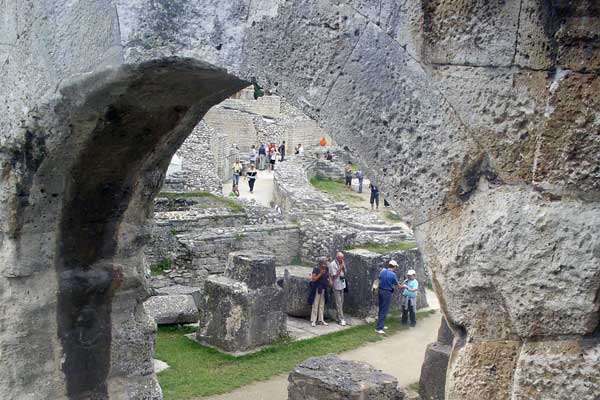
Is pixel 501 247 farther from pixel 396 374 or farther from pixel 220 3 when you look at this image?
pixel 396 374

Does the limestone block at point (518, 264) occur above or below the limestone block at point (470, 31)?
below

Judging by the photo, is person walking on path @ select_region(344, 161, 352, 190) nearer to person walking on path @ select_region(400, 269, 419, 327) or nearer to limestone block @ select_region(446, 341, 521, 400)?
person walking on path @ select_region(400, 269, 419, 327)

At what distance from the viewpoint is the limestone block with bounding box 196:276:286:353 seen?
31.0ft

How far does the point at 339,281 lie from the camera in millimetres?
10828

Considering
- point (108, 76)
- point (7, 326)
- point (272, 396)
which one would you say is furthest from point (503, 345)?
point (272, 396)

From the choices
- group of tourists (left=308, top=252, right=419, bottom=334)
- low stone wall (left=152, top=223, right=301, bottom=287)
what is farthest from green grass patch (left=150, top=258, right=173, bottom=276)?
group of tourists (left=308, top=252, right=419, bottom=334)

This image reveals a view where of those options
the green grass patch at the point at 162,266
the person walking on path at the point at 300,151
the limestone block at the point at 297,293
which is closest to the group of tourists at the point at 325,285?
the limestone block at the point at 297,293

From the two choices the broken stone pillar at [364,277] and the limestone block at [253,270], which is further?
the broken stone pillar at [364,277]

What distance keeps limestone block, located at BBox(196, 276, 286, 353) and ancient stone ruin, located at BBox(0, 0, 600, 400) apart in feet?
20.4

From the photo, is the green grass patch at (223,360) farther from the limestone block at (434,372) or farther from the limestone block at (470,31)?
the limestone block at (470,31)

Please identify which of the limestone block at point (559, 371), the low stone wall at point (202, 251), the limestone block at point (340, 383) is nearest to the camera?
the limestone block at point (559, 371)

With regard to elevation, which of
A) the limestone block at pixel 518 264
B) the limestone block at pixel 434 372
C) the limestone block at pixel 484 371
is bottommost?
the limestone block at pixel 434 372

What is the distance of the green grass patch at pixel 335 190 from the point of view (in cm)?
2008

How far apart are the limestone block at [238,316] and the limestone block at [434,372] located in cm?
251
